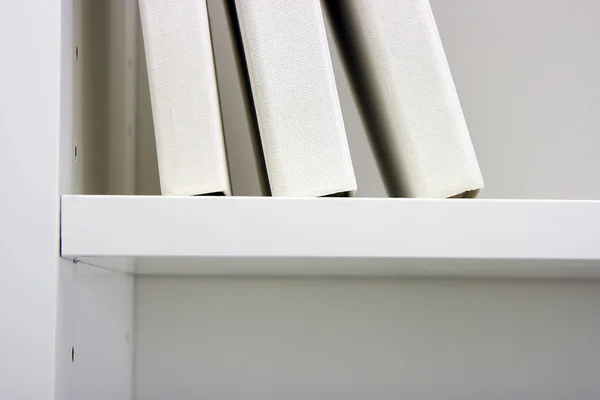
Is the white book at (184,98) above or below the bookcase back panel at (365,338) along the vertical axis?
above

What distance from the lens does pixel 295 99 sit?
386 mm

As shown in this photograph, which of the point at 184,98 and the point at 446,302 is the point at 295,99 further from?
the point at 446,302

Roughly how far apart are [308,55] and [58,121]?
0.49ft

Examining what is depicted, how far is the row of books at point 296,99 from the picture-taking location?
0.38 meters

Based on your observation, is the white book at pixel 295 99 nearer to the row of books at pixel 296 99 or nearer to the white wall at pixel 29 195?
the row of books at pixel 296 99

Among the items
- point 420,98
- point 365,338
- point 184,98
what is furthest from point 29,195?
point 365,338

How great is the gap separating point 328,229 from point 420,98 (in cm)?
11

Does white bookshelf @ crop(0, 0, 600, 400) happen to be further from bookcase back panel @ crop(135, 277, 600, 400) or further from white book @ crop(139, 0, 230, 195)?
white book @ crop(139, 0, 230, 195)

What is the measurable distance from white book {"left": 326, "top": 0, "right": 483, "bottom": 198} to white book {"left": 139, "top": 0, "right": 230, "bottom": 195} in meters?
0.11

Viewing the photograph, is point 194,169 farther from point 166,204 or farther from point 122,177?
point 122,177

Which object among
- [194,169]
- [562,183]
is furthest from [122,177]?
[562,183]

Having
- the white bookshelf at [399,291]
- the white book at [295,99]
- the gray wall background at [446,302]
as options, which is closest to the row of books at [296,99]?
the white book at [295,99]

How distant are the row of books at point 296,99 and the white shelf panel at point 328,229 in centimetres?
3

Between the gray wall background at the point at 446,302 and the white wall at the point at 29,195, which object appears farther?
the gray wall background at the point at 446,302
